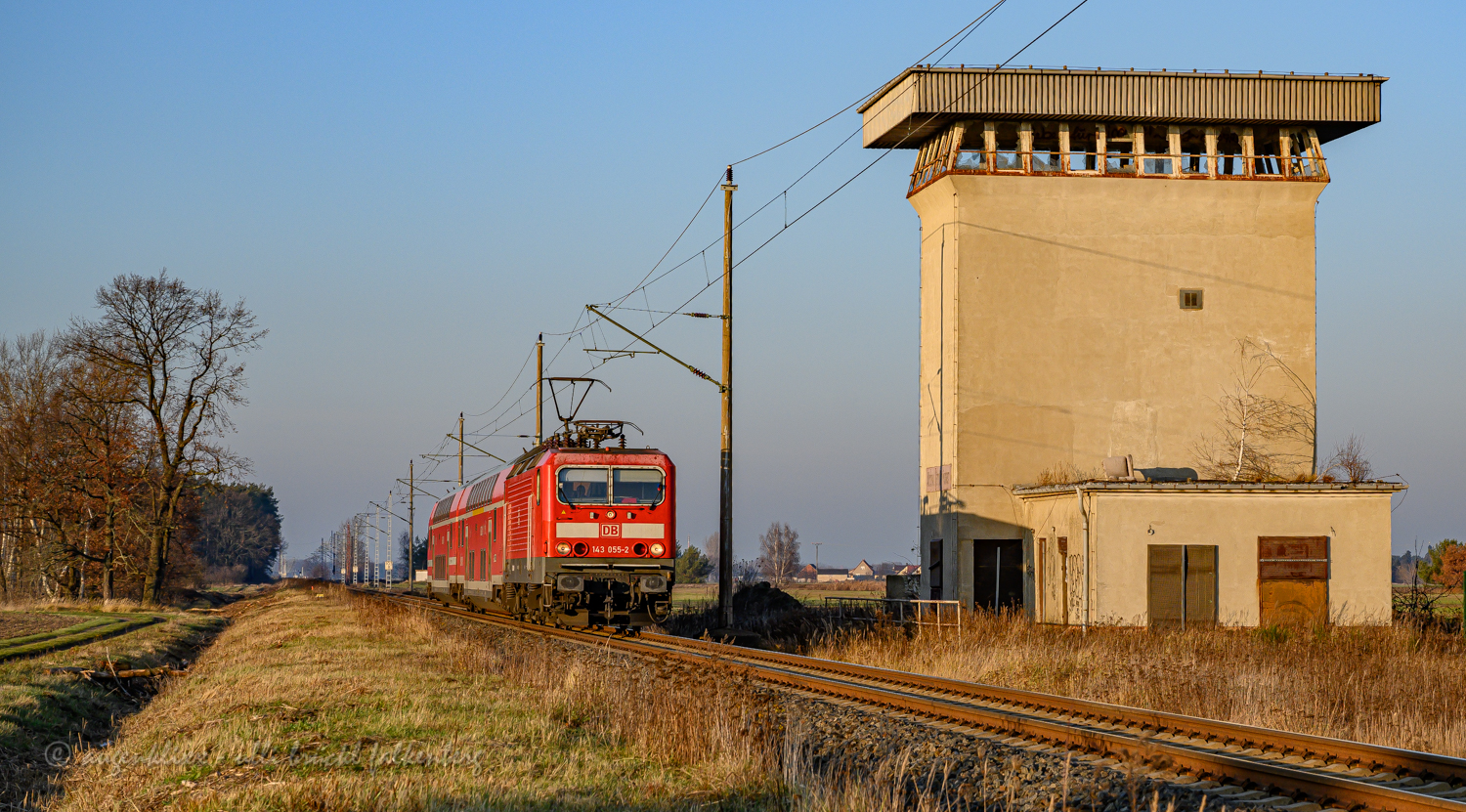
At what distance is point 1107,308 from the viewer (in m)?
33.5

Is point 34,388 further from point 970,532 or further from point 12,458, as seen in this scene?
point 970,532

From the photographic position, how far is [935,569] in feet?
111

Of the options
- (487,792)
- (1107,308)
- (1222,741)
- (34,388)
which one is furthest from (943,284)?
(34,388)

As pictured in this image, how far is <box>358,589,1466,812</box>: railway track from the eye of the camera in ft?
28.0

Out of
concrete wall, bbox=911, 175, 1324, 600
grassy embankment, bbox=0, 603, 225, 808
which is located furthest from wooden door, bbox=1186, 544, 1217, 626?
grassy embankment, bbox=0, 603, 225, 808

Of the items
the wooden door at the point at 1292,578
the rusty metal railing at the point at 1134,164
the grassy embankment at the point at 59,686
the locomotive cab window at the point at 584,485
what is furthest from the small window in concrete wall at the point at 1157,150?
the grassy embankment at the point at 59,686

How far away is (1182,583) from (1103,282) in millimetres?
10213

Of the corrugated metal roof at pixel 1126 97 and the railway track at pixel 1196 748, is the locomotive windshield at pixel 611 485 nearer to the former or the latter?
the railway track at pixel 1196 748

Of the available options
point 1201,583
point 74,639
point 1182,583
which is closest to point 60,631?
point 74,639

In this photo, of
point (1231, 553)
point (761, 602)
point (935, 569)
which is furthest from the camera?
point (761, 602)

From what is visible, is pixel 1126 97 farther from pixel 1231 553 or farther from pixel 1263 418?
pixel 1231 553

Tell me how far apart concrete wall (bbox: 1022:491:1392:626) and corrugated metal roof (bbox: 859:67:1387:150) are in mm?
12361

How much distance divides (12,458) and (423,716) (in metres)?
40.9

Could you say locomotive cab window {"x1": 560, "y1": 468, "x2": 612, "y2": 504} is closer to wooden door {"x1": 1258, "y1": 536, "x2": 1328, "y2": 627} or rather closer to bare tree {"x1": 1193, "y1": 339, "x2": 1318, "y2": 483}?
wooden door {"x1": 1258, "y1": 536, "x2": 1328, "y2": 627}
